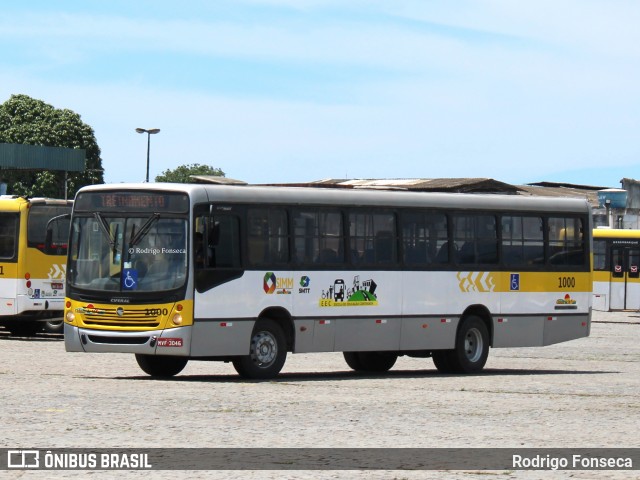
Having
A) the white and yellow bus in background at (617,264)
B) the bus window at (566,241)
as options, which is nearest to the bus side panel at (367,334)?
the bus window at (566,241)

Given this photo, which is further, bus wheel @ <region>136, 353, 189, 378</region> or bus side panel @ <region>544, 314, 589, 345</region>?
bus side panel @ <region>544, 314, 589, 345</region>

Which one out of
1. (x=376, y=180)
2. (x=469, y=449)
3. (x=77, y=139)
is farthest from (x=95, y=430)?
(x=77, y=139)

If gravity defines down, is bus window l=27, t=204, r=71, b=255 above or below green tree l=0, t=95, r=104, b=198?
below

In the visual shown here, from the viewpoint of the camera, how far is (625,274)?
51.9m

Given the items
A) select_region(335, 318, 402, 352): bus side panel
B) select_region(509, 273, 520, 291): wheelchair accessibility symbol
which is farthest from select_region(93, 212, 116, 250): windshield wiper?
select_region(509, 273, 520, 291): wheelchair accessibility symbol

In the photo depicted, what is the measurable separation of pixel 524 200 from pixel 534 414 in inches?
398

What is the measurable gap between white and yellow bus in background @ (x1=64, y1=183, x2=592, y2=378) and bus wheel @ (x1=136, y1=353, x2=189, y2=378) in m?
0.02

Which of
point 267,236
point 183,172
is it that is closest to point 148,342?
point 267,236

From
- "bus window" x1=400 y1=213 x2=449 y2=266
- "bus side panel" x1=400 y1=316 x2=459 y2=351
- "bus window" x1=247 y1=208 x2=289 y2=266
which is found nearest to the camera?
"bus window" x1=247 y1=208 x2=289 y2=266

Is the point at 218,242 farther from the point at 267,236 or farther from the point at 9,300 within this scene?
the point at 9,300

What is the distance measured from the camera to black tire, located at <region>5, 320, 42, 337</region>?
37.0 meters

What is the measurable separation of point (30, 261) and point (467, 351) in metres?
13.6

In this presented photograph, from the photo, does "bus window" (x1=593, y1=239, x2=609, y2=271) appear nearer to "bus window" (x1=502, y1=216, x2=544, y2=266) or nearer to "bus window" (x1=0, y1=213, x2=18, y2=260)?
"bus window" (x1=0, y1=213, x2=18, y2=260)

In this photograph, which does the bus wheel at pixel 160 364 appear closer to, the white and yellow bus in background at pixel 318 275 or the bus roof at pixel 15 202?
the white and yellow bus in background at pixel 318 275
